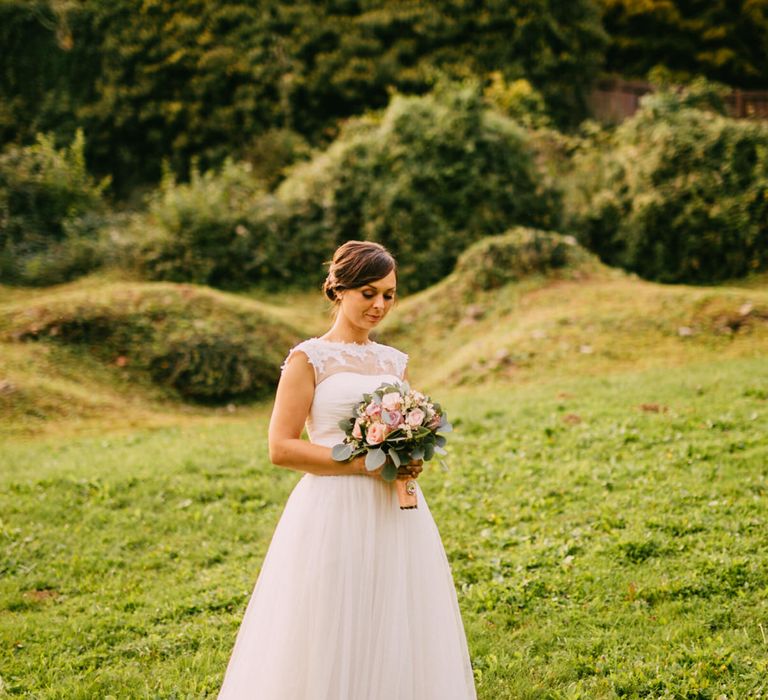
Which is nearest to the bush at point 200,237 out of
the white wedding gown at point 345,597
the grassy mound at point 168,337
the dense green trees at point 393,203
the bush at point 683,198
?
the dense green trees at point 393,203

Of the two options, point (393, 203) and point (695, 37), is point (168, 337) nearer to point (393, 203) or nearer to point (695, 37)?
point (393, 203)

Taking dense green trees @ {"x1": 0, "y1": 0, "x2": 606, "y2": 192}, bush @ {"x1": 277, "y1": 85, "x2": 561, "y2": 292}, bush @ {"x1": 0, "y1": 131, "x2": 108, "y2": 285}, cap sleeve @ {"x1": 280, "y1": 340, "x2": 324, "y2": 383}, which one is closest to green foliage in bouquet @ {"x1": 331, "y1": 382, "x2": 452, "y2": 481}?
cap sleeve @ {"x1": 280, "y1": 340, "x2": 324, "y2": 383}

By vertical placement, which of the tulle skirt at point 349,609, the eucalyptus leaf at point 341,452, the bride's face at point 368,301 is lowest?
the tulle skirt at point 349,609

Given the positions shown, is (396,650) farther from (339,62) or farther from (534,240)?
(339,62)

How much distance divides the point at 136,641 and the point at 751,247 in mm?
13502

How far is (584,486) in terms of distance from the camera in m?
6.16

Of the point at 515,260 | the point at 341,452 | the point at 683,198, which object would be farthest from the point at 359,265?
the point at 683,198

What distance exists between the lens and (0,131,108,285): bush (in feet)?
47.3

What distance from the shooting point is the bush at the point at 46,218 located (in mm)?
14406

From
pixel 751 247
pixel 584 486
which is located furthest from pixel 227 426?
pixel 751 247

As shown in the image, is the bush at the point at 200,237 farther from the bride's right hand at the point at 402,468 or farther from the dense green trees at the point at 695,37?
the dense green trees at the point at 695,37

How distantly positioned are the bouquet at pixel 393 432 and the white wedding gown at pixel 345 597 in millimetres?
149

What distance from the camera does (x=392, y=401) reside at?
2.97 m

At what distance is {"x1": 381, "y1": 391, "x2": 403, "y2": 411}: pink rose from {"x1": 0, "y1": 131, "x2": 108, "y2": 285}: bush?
1295 centimetres
